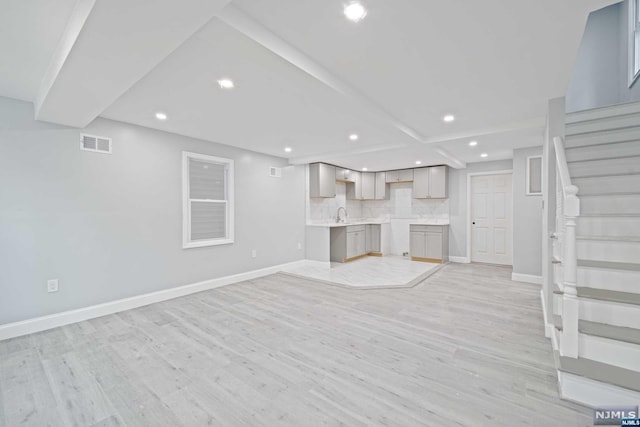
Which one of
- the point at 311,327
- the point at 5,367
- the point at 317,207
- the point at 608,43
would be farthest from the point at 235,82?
the point at 608,43

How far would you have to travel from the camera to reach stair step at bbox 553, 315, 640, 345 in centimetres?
168

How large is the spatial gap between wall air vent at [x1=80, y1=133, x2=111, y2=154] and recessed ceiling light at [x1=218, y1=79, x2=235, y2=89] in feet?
6.46

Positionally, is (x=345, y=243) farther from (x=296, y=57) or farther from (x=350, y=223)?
(x=296, y=57)

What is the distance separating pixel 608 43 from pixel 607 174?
141 inches

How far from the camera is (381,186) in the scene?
7.60 meters

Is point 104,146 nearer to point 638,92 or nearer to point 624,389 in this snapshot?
point 624,389

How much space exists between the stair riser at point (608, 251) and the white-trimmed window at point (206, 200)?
15.0 feet

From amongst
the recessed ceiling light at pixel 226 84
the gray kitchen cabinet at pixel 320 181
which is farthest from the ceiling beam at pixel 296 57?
the gray kitchen cabinet at pixel 320 181

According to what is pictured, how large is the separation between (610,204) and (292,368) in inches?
126

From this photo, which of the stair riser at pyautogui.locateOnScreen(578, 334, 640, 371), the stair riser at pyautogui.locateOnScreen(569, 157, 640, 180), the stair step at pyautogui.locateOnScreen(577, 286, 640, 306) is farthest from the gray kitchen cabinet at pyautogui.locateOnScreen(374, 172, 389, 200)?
the stair riser at pyautogui.locateOnScreen(578, 334, 640, 371)

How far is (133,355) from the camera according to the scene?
2330 mm

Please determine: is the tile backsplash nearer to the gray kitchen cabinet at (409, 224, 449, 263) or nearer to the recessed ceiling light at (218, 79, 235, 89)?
the gray kitchen cabinet at (409, 224, 449, 263)

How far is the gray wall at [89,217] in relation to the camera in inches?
107

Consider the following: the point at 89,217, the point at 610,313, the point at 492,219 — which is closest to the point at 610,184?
the point at 610,313
